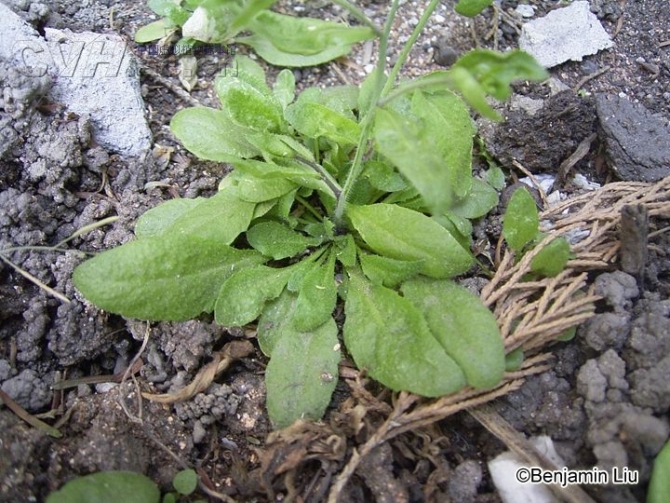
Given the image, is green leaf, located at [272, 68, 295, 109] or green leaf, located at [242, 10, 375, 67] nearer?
green leaf, located at [242, 10, 375, 67]

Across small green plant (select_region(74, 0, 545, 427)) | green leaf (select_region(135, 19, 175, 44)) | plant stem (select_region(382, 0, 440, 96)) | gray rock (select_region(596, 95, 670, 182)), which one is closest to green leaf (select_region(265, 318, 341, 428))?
small green plant (select_region(74, 0, 545, 427))

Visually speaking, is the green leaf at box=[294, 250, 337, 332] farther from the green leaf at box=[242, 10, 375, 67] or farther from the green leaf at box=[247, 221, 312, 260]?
the green leaf at box=[242, 10, 375, 67]

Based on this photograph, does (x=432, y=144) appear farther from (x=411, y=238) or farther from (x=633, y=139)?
(x=633, y=139)

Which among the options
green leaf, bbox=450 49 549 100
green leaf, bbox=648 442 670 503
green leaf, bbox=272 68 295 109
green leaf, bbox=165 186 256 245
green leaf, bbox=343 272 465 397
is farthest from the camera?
green leaf, bbox=272 68 295 109

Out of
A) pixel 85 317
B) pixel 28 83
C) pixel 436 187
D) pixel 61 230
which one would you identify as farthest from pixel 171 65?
pixel 436 187

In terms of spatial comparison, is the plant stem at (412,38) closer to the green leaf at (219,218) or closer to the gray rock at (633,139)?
the green leaf at (219,218)

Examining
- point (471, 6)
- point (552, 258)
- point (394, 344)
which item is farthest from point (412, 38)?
point (394, 344)

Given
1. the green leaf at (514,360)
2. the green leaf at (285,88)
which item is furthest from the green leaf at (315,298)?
the green leaf at (285,88)
